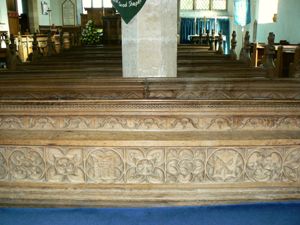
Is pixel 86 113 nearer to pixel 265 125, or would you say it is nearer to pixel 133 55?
pixel 265 125

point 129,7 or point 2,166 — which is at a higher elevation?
point 129,7

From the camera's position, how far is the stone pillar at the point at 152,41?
12.5ft

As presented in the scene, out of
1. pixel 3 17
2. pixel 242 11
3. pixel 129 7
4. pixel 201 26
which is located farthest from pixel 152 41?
pixel 201 26

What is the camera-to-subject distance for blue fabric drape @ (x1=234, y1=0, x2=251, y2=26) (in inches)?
561

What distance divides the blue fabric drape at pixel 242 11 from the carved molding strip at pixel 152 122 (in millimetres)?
13127

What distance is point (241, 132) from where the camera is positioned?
2.29 metres

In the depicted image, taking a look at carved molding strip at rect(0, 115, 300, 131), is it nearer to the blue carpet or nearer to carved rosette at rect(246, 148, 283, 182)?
carved rosette at rect(246, 148, 283, 182)

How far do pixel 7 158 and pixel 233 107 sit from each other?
158 cm

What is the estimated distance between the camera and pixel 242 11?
14.7 metres

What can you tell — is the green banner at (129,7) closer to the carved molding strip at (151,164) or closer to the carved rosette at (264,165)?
the carved molding strip at (151,164)

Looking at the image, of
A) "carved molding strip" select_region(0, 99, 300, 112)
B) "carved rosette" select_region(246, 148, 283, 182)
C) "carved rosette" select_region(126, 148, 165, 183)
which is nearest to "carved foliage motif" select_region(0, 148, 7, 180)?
"carved molding strip" select_region(0, 99, 300, 112)

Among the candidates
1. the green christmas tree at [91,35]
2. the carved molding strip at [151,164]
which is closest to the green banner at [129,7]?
the carved molding strip at [151,164]

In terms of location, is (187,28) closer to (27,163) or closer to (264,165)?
(264,165)

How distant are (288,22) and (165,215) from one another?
1112cm
